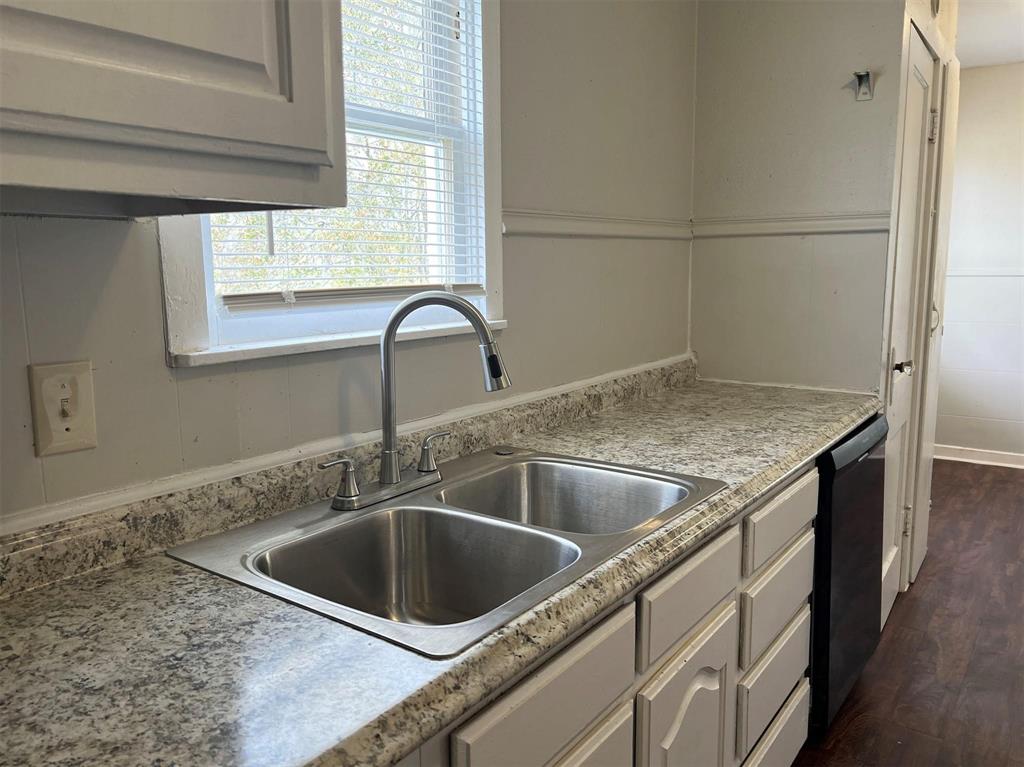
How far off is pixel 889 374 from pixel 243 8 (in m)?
2.17

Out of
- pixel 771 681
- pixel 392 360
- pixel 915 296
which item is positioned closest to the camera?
pixel 392 360

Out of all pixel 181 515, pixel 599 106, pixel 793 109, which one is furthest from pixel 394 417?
pixel 793 109

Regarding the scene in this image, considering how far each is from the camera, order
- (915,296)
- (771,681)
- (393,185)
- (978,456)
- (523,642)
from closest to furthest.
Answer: (523,642) → (393,185) → (771,681) → (915,296) → (978,456)

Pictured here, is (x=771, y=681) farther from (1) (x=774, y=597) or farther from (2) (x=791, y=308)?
(2) (x=791, y=308)

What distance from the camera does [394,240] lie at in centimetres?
154

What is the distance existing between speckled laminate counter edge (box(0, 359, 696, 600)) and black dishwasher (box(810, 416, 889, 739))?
78 centimetres

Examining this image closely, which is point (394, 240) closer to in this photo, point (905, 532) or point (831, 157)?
point (831, 157)

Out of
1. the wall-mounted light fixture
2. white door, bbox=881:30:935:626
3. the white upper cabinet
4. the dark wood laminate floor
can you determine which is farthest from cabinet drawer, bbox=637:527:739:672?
the wall-mounted light fixture

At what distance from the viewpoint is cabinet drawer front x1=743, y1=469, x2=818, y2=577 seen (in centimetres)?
147

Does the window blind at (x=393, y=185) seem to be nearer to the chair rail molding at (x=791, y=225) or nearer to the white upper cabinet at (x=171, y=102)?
the white upper cabinet at (x=171, y=102)

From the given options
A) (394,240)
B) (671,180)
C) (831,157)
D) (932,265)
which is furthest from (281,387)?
(932,265)

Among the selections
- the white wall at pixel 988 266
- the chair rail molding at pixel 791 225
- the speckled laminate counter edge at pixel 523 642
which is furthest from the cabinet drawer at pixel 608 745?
the white wall at pixel 988 266

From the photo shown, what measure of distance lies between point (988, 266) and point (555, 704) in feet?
15.5

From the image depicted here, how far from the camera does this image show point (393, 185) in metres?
1.52
